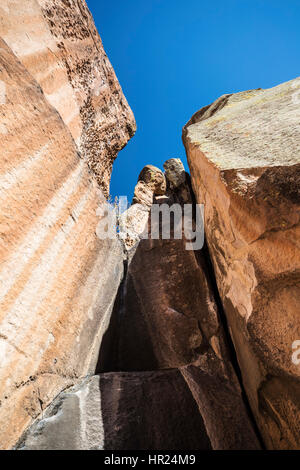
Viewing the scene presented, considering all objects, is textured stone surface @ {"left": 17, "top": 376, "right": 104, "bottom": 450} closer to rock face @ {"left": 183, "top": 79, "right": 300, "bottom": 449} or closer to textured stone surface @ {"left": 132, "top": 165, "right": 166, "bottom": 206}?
rock face @ {"left": 183, "top": 79, "right": 300, "bottom": 449}

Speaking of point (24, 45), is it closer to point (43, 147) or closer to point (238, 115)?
point (43, 147)

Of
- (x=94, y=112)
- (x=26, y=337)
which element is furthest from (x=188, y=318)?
(x=94, y=112)

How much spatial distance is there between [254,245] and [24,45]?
11.0ft

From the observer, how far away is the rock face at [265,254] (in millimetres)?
1818

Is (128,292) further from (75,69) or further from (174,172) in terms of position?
(174,172)

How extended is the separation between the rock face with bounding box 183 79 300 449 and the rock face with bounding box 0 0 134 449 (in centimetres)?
157

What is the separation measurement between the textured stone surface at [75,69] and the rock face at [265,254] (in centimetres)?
205

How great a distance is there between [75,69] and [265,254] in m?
3.81

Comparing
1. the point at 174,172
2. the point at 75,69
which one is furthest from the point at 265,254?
the point at 174,172

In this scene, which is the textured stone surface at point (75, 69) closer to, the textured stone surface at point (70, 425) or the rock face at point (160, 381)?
the rock face at point (160, 381)

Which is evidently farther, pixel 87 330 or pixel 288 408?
pixel 87 330

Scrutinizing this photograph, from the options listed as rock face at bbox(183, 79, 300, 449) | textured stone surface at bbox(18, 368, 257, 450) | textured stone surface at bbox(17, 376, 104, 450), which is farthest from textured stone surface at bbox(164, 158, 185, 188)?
textured stone surface at bbox(17, 376, 104, 450)

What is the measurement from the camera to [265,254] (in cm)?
199

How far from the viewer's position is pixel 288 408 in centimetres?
185
